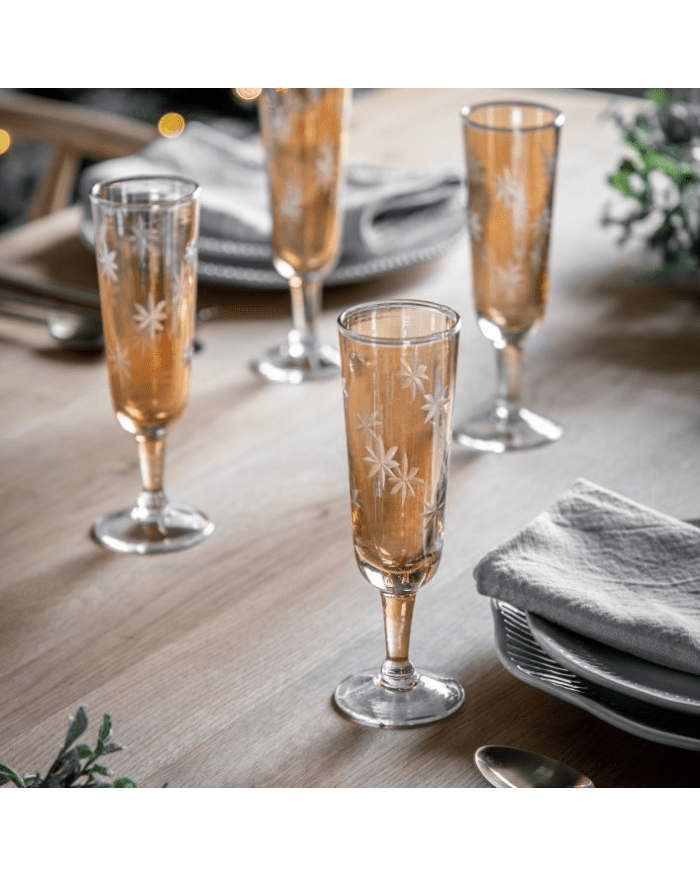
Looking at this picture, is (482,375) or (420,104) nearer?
(482,375)

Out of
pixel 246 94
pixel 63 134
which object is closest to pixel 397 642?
pixel 63 134

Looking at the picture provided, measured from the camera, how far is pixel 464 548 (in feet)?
3.13

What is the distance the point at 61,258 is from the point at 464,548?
0.78 m

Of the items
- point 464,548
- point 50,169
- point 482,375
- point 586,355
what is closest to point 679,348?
point 586,355

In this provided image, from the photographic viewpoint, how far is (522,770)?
70 centimetres

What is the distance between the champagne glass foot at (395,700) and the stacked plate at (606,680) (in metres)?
0.05

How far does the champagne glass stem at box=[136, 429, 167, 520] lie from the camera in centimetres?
100

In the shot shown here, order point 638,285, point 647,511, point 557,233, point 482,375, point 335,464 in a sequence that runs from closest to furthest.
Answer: point 647,511 < point 335,464 < point 482,375 < point 638,285 < point 557,233

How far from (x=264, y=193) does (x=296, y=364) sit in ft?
1.13

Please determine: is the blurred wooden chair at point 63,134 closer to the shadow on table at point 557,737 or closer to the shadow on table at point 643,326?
the shadow on table at point 643,326

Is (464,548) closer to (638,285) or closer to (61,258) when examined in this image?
(638,285)

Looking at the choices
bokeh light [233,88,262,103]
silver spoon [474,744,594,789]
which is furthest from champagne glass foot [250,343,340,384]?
bokeh light [233,88,262,103]

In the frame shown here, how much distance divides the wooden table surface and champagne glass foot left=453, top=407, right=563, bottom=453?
0.06 ft

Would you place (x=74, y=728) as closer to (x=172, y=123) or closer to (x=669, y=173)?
(x=669, y=173)
